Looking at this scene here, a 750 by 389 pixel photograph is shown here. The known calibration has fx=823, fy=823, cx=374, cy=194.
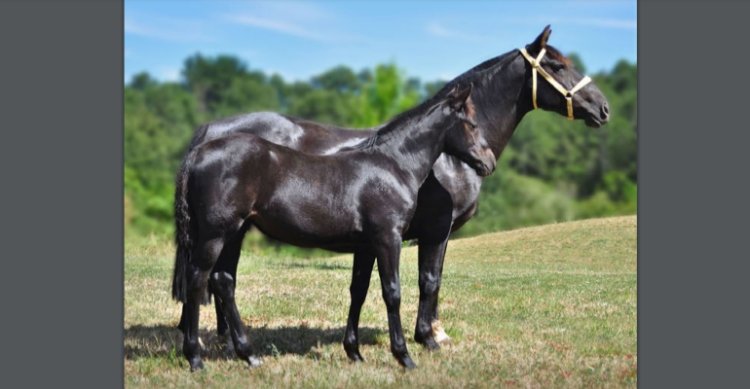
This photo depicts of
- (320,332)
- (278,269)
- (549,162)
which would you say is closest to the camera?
(320,332)

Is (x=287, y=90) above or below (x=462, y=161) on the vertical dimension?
above

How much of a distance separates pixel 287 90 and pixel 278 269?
2.03m

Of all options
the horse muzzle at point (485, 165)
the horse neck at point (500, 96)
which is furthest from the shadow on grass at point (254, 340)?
the horse neck at point (500, 96)

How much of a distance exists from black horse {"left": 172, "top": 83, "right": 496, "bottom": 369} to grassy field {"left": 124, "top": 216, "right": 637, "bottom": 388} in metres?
0.36

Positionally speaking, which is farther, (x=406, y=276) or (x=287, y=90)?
(x=287, y=90)

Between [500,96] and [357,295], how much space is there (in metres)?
2.29

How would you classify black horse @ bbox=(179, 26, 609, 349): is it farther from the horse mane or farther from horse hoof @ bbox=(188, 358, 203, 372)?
horse hoof @ bbox=(188, 358, 203, 372)

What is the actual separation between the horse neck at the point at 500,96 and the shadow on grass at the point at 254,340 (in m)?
2.30

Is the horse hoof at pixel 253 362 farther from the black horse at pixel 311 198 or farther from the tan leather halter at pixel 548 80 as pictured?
the tan leather halter at pixel 548 80

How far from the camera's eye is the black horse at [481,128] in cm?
744

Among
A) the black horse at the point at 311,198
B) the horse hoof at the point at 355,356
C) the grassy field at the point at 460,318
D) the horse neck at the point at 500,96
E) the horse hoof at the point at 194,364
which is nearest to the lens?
the black horse at the point at 311,198

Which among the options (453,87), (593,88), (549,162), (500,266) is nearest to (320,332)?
(500,266)

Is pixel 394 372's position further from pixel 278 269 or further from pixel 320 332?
pixel 278 269

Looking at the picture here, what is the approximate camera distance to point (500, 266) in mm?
8195
